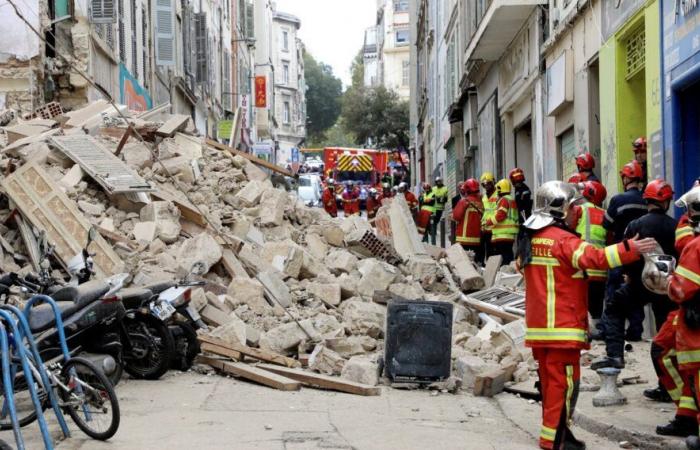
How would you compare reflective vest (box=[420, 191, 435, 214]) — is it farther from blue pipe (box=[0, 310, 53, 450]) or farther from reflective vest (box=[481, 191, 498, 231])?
blue pipe (box=[0, 310, 53, 450])

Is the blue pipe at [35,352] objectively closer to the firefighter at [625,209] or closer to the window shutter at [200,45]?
the firefighter at [625,209]

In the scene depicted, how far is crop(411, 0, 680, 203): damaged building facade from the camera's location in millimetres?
13312

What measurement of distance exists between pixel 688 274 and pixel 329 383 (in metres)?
4.08

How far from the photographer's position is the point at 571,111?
56.1ft

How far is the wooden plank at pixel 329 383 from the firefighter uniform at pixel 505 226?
6948 mm

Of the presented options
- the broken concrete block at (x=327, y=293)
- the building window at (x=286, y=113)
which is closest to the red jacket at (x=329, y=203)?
the broken concrete block at (x=327, y=293)

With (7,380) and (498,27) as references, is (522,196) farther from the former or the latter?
(7,380)

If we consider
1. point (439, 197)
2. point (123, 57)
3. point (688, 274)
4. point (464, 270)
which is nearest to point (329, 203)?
point (439, 197)

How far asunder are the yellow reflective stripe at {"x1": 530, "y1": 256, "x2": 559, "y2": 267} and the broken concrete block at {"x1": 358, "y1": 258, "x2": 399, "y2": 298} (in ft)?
21.5

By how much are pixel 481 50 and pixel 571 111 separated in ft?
22.6

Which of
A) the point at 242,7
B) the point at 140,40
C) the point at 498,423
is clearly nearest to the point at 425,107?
the point at 242,7

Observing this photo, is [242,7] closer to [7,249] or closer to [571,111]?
[571,111]

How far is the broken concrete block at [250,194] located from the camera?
54.2ft

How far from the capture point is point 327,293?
43.6 feet
